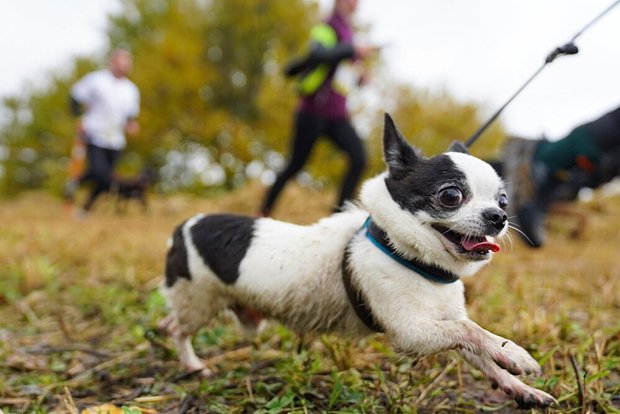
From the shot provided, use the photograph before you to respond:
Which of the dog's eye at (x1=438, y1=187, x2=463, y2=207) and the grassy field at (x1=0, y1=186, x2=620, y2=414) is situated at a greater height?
the dog's eye at (x1=438, y1=187, x2=463, y2=207)

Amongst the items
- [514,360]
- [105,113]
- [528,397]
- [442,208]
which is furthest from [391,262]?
[105,113]

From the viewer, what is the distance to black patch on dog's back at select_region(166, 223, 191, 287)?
2439 mm

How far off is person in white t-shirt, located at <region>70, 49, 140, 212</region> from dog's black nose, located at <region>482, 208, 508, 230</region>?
6.17 metres

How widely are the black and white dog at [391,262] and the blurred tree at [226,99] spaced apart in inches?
463

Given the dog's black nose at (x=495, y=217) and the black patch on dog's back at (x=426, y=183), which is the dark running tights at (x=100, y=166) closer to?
the black patch on dog's back at (x=426, y=183)

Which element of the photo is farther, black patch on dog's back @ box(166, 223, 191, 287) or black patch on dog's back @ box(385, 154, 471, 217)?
black patch on dog's back @ box(166, 223, 191, 287)

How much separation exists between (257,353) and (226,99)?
1560 centimetres

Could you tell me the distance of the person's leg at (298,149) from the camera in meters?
5.14

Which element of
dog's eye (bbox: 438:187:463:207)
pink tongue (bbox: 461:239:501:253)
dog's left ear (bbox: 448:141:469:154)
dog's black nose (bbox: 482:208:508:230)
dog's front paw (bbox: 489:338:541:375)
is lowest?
dog's front paw (bbox: 489:338:541:375)

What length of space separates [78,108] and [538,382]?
6.86 metres

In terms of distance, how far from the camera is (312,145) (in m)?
5.22

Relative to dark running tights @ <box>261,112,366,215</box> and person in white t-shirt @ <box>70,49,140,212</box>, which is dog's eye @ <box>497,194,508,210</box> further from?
person in white t-shirt @ <box>70,49,140,212</box>

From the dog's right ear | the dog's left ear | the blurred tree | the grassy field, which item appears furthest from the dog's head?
the blurred tree

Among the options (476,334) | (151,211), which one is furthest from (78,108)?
(476,334)
